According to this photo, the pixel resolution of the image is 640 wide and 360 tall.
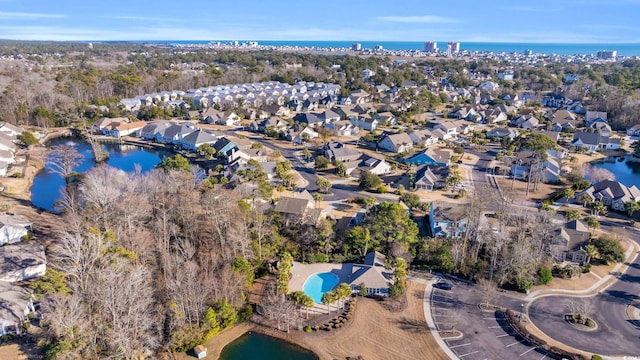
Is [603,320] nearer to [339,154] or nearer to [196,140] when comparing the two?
[339,154]

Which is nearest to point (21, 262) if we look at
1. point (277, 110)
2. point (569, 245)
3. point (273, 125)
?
point (569, 245)

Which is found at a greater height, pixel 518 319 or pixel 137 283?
pixel 137 283

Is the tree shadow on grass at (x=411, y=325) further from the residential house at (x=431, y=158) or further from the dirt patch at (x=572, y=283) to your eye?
the residential house at (x=431, y=158)

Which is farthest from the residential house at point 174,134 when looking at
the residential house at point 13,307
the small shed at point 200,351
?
the small shed at point 200,351

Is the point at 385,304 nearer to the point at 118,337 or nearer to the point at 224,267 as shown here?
the point at 224,267

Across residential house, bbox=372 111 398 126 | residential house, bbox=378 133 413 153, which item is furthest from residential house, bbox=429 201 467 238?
residential house, bbox=372 111 398 126

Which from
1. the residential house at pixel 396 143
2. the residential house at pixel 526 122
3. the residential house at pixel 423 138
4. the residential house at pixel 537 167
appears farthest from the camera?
the residential house at pixel 526 122

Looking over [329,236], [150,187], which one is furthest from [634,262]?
[150,187]
